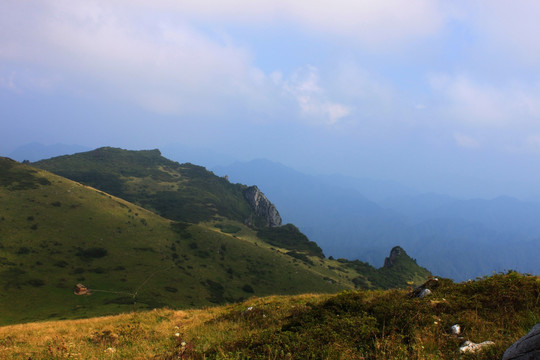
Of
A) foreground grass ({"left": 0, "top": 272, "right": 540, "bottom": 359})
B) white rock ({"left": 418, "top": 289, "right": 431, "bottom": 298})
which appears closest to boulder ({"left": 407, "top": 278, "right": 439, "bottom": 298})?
white rock ({"left": 418, "top": 289, "right": 431, "bottom": 298})

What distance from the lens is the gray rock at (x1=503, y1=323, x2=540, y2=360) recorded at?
5094 mm

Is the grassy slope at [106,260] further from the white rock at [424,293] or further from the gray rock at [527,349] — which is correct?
the gray rock at [527,349]

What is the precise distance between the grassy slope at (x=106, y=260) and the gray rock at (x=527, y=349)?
274ft

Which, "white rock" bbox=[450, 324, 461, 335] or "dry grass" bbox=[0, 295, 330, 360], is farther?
"dry grass" bbox=[0, 295, 330, 360]

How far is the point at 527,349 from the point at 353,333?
4.44 meters

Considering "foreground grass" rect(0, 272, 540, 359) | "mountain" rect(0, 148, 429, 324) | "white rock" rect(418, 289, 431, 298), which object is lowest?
"mountain" rect(0, 148, 429, 324)

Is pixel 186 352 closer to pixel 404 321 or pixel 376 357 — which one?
pixel 376 357

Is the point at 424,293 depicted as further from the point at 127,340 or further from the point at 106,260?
the point at 106,260

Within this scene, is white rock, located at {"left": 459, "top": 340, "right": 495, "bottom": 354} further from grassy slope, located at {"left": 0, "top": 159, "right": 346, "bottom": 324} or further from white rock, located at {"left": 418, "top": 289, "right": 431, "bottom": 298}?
grassy slope, located at {"left": 0, "top": 159, "right": 346, "bottom": 324}

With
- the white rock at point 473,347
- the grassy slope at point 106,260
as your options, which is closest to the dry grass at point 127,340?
the white rock at point 473,347

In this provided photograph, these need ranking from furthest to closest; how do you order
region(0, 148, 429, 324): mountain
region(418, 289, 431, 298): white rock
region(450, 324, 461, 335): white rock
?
1. region(0, 148, 429, 324): mountain
2. region(418, 289, 431, 298): white rock
3. region(450, 324, 461, 335): white rock

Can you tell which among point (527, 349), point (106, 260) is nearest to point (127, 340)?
point (527, 349)

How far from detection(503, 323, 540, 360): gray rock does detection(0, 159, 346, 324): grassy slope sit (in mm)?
83396

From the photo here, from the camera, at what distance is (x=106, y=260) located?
103 m
